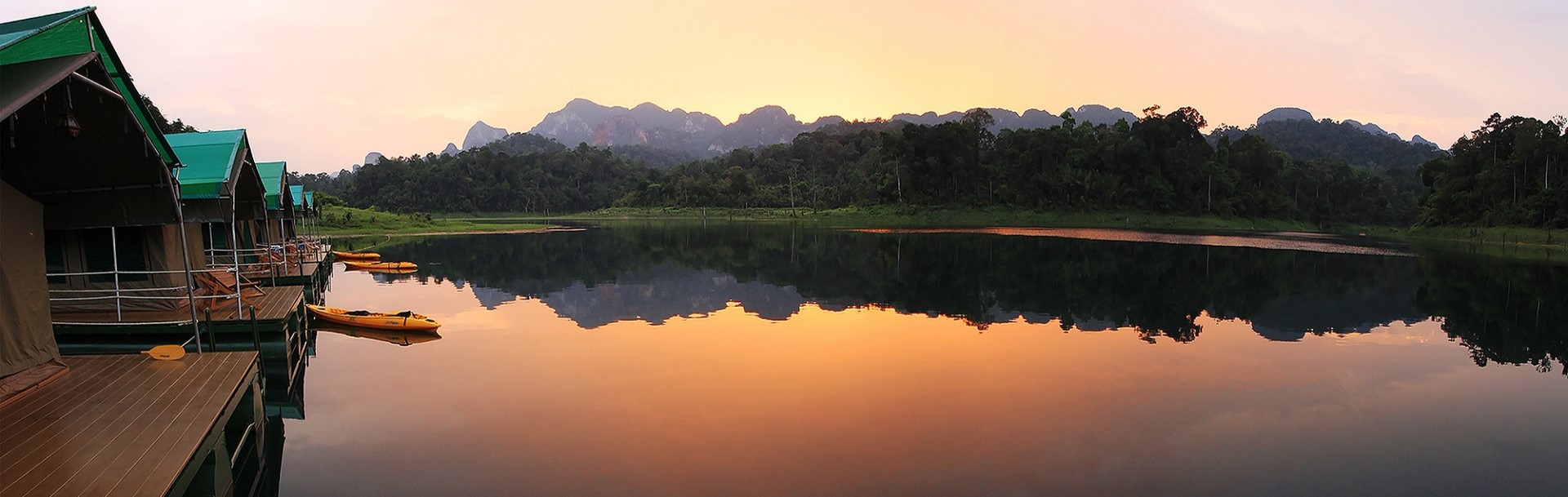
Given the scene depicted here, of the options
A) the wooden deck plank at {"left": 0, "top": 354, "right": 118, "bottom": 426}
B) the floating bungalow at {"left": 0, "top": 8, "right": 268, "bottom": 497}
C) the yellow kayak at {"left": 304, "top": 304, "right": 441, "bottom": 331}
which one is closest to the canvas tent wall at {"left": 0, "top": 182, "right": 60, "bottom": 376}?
the floating bungalow at {"left": 0, "top": 8, "right": 268, "bottom": 497}

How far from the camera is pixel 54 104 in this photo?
7211mm

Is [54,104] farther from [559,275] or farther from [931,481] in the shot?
[559,275]

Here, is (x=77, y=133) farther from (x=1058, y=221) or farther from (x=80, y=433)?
(x=1058, y=221)

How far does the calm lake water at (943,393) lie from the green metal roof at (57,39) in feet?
15.4

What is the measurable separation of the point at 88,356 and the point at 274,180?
17.5 meters

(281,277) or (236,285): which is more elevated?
(236,285)

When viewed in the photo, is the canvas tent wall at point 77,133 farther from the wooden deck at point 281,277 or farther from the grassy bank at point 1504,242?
the grassy bank at point 1504,242

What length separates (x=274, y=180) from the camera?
24.7 m

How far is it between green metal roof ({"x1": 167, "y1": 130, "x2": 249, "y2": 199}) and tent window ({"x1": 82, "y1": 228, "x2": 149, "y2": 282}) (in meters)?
1.22

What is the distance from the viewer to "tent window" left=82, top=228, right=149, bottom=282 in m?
13.4

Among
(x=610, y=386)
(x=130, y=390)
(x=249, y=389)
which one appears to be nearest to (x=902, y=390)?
(x=610, y=386)

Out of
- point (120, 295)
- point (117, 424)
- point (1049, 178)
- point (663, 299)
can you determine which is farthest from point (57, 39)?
point (1049, 178)

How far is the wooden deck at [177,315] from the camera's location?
1189 centimetres

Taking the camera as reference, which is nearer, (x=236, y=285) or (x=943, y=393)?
(x=943, y=393)
